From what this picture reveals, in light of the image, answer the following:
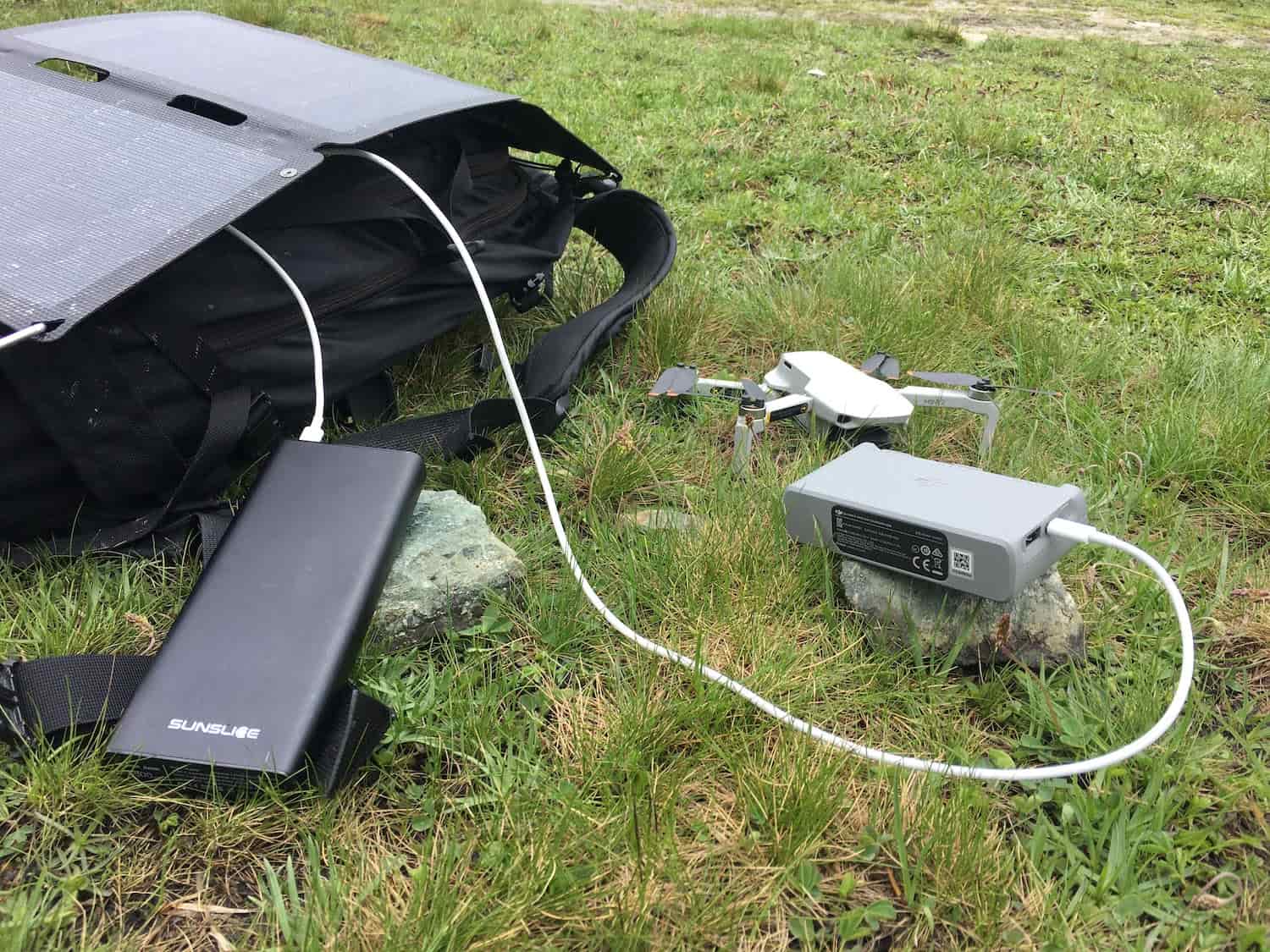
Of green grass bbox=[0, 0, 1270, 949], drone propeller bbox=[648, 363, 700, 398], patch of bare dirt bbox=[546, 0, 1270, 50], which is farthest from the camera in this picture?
patch of bare dirt bbox=[546, 0, 1270, 50]

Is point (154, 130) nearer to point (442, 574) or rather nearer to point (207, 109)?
point (207, 109)

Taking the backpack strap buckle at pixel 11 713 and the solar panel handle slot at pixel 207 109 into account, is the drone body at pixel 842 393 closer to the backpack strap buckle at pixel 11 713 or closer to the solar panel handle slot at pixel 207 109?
the solar panel handle slot at pixel 207 109

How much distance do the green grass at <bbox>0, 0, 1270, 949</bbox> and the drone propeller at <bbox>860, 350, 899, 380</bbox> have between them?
17cm

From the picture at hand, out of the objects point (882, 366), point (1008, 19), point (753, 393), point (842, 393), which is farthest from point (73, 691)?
point (1008, 19)

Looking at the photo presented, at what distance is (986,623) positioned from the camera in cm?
132

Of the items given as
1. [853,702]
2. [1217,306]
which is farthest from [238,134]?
[1217,306]

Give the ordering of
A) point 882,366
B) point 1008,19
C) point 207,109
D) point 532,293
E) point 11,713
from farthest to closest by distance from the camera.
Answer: point 1008,19, point 532,293, point 882,366, point 207,109, point 11,713

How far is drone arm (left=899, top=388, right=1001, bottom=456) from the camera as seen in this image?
1.84m

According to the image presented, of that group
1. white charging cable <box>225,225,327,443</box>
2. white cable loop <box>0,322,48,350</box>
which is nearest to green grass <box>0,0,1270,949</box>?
white charging cable <box>225,225,327,443</box>

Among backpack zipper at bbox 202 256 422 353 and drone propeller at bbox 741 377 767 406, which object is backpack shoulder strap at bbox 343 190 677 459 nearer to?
backpack zipper at bbox 202 256 422 353

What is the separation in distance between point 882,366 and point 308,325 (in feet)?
4.08

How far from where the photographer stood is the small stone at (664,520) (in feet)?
5.20

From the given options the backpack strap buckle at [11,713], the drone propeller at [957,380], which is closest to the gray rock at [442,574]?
the backpack strap buckle at [11,713]

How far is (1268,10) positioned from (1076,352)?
11.7m
